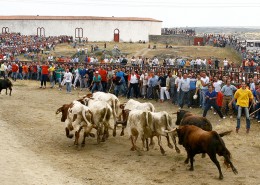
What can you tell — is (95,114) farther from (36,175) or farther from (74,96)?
(74,96)

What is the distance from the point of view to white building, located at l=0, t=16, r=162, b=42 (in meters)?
63.3

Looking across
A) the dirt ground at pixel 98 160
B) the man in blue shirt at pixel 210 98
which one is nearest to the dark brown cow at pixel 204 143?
the dirt ground at pixel 98 160

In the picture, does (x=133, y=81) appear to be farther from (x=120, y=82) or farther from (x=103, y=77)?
(x=103, y=77)

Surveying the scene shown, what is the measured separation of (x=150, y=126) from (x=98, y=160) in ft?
5.53

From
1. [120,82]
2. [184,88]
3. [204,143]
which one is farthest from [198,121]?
[120,82]

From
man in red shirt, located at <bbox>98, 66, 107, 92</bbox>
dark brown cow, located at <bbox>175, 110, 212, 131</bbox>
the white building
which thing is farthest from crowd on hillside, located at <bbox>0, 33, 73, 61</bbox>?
dark brown cow, located at <bbox>175, 110, 212, 131</bbox>

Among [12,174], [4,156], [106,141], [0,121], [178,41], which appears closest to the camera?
[12,174]

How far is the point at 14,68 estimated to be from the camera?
28.4m

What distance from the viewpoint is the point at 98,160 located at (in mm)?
11477

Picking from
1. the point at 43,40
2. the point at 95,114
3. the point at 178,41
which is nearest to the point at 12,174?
the point at 95,114

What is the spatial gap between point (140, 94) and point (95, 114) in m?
9.67

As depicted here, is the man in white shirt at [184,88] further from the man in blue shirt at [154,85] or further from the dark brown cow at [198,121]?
the dark brown cow at [198,121]

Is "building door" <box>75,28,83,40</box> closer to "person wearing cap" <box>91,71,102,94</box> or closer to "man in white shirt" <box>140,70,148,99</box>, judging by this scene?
"person wearing cap" <box>91,71,102,94</box>

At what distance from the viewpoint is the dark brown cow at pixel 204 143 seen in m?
9.78
